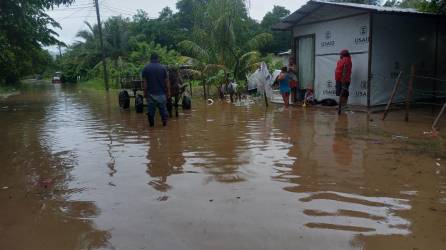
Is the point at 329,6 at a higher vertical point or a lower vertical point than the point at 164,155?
higher

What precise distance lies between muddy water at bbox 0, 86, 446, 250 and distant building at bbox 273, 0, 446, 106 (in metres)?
4.02

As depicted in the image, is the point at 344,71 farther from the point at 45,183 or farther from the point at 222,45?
the point at 222,45

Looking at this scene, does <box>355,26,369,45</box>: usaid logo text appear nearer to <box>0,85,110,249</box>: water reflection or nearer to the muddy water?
the muddy water

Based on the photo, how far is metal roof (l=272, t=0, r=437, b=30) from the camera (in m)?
12.1

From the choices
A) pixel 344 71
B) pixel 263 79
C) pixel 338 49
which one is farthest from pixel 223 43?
pixel 344 71

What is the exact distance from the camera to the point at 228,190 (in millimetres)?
5004

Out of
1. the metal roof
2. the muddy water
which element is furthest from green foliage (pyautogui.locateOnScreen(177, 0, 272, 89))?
the muddy water

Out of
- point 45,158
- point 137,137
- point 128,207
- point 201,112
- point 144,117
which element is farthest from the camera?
point 201,112

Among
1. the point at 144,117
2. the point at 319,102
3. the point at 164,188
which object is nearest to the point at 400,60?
the point at 319,102

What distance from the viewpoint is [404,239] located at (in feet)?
11.8

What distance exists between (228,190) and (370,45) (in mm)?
8983

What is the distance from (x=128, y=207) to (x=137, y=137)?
456cm

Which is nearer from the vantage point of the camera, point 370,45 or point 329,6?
point 370,45

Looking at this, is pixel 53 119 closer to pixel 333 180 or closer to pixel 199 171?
pixel 199 171
